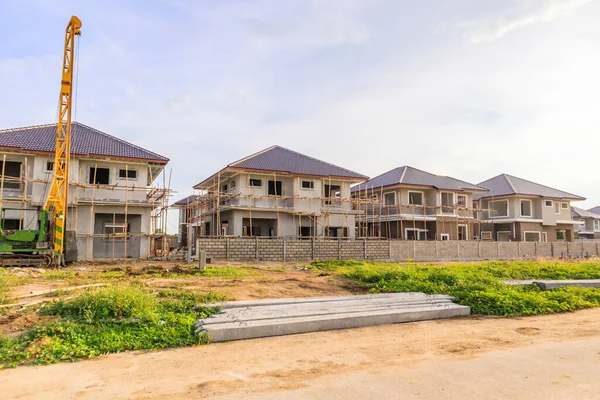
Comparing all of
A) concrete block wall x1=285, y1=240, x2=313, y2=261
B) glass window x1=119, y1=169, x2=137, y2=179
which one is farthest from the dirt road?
glass window x1=119, y1=169, x2=137, y2=179

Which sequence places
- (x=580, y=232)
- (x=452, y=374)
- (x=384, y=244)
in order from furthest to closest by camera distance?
(x=580, y=232), (x=384, y=244), (x=452, y=374)

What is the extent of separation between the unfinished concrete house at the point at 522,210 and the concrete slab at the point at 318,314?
3027 cm

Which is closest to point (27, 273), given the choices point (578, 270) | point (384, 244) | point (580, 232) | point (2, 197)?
point (2, 197)

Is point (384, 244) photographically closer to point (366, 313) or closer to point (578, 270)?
point (578, 270)

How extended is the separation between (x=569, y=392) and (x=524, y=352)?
1.75m

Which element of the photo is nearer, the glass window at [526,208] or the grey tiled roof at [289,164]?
the grey tiled roof at [289,164]

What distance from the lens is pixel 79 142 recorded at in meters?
22.7

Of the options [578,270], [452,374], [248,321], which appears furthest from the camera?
[578,270]

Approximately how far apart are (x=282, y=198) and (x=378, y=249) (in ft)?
22.4

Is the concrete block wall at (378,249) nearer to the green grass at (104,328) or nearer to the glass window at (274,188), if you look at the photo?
the glass window at (274,188)

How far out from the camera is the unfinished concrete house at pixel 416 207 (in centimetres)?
3256

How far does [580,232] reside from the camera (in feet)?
184

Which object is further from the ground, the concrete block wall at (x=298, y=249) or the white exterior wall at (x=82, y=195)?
the white exterior wall at (x=82, y=195)

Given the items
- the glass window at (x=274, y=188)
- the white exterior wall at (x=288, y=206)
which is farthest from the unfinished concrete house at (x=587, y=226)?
the glass window at (x=274, y=188)
